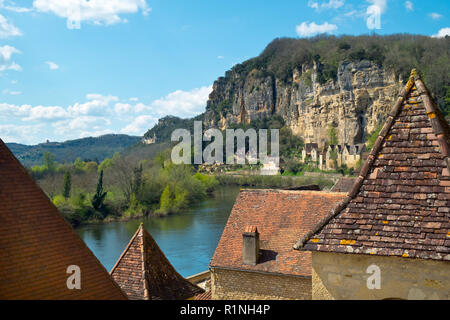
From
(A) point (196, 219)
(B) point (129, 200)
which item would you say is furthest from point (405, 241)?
(B) point (129, 200)

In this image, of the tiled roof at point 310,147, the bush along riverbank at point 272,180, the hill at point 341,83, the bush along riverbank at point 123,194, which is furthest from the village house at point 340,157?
the bush along riverbank at point 123,194

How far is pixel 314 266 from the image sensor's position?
4129 mm

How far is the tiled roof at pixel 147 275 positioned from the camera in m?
8.59

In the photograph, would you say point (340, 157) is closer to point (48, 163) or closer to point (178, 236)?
point (178, 236)

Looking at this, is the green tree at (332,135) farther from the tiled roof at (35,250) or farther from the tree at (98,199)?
the tiled roof at (35,250)

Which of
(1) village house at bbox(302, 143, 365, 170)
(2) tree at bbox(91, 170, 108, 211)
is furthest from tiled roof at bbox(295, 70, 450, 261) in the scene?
(1) village house at bbox(302, 143, 365, 170)

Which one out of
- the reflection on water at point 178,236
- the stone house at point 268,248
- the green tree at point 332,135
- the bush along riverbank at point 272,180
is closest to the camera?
the stone house at point 268,248

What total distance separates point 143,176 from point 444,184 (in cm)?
4530

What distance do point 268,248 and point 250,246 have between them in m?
0.58

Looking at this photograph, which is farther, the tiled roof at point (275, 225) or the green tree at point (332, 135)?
the green tree at point (332, 135)

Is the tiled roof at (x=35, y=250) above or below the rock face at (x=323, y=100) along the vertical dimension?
below

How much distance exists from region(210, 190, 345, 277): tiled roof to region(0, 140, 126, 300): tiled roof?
5503 mm

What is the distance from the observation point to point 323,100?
9369 centimetres

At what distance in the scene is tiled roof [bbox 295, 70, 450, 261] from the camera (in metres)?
3.61
